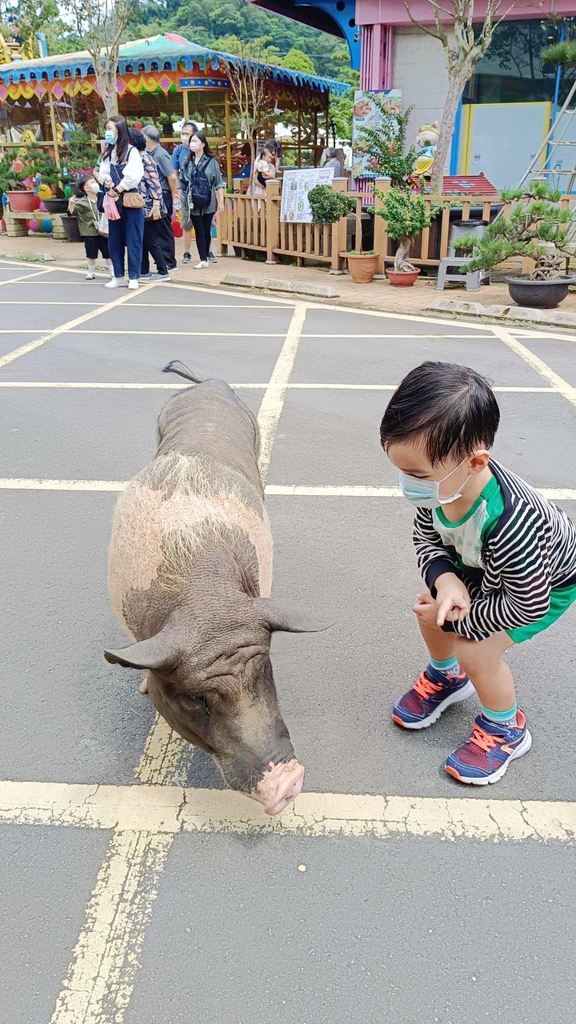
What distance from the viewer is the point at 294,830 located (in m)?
2.43

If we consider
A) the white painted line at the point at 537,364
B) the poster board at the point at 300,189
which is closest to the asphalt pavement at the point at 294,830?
the white painted line at the point at 537,364

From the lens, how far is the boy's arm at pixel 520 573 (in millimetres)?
2246

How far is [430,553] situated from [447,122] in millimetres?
11545

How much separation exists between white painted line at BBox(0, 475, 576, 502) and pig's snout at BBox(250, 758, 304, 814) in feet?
9.07

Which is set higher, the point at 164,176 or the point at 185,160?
the point at 185,160

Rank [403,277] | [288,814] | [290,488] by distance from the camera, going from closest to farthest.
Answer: [288,814], [290,488], [403,277]

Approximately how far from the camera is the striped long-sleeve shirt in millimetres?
2250

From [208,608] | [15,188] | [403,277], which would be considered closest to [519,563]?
[208,608]

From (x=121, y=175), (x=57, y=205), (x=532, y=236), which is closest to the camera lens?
(x=532, y=236)

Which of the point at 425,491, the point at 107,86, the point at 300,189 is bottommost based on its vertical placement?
the point at 425,491

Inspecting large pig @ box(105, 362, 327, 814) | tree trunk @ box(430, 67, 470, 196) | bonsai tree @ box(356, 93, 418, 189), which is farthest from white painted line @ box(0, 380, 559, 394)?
tree trunk @ box(430, 67, 470, 196)

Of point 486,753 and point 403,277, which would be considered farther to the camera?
point 403,277

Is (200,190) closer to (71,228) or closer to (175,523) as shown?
(71,228)

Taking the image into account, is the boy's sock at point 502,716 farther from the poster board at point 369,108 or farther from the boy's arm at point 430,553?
the poster board at point 369,108
